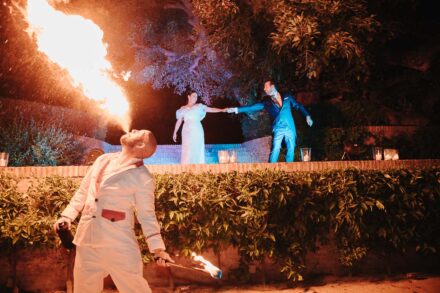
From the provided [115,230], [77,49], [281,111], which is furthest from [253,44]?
[115,230]

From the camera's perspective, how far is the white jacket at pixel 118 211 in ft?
10.3

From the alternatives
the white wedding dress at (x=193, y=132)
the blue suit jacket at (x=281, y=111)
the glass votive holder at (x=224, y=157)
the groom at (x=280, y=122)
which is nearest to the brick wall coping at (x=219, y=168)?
the glass votive holder at (x=224, y=157)

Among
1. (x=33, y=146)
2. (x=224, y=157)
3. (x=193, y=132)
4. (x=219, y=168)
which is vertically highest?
(x=193, y=132)

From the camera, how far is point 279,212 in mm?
5363

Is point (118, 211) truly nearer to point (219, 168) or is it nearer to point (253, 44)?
point (219, 168)

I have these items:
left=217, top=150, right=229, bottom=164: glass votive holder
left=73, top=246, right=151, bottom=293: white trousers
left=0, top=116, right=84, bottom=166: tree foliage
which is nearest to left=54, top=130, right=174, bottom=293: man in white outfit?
left=73, top=246, right=151, bottom=293: white trousers

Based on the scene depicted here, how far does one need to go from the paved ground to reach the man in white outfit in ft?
7.47

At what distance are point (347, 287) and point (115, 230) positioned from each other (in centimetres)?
421

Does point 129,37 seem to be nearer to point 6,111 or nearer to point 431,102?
point 6,111

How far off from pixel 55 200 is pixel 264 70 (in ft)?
25.8

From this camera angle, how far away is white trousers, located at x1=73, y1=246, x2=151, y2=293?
3133mm

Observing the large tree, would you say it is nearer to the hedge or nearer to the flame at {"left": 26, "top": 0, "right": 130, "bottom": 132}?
the hedge

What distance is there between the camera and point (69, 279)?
484 centimetres

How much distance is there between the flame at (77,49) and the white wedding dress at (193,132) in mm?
3185
